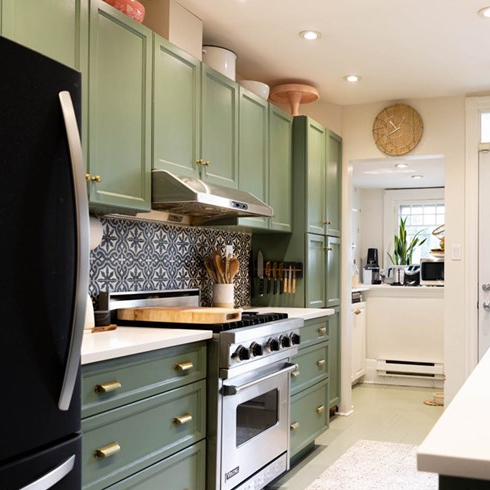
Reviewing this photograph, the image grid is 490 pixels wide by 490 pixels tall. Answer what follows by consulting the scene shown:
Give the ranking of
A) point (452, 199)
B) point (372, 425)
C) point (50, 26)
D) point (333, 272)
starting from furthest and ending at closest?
point (333, 272) → point (452, 199) → point (372, 425) → point (50, 26)

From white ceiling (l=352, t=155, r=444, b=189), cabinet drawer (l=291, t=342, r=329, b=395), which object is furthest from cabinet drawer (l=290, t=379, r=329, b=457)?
white ceiling (l=352, t=155, r=444, b=189)

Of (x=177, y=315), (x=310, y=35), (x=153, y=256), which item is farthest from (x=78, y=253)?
(x=310, y=35)

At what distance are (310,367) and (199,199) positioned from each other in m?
1.61

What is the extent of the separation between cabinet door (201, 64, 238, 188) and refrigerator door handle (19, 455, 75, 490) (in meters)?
1.94

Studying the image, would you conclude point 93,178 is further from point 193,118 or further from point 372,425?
point 372,425

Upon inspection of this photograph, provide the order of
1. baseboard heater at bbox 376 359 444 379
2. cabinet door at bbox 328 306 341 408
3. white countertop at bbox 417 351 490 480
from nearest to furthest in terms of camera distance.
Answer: white countertop at bbox 417 351 490 480 < cabinet door at bbox 328 306 341 408 < baseboard heater at bbox 376 359 444 379

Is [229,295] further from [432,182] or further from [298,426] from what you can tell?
[432,182]

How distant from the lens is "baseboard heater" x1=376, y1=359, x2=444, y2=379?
609 cm

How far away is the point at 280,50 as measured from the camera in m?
3.76

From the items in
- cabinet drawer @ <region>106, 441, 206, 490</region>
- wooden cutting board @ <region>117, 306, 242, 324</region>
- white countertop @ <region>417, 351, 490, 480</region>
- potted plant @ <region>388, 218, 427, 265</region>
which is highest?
potted plant @ <region>388, 218, 427, 265</region>

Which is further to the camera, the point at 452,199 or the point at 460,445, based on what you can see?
the point at 452,199

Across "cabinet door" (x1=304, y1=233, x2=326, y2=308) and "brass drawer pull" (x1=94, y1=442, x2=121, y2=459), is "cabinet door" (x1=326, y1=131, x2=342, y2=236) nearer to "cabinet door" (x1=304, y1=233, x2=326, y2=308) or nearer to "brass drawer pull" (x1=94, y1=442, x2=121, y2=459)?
"cabinet door" (x1=304, y1=233, x2=326, y2=308)

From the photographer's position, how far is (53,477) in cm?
137

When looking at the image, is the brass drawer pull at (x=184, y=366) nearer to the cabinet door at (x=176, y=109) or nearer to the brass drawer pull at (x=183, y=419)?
the brass drawer pull at (x=183, y=419)
